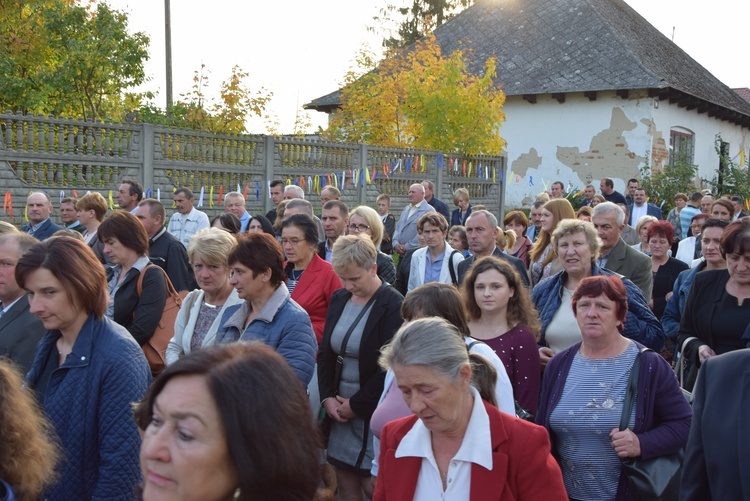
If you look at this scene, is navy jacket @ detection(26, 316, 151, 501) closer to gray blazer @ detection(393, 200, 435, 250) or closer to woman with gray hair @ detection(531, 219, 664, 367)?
woman with gray hair @ detection(531, 219, 664, 367)

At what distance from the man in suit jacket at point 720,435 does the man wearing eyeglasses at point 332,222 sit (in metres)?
5.40

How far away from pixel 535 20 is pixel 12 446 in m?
30.4

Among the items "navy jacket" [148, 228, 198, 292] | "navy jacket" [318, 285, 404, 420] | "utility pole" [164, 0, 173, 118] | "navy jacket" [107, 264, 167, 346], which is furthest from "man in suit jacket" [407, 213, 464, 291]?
"utility pole" [164, 0, 173, 118]

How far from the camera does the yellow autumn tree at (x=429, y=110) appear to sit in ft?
70.1

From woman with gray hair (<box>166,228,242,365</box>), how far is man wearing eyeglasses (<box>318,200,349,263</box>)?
256 cm

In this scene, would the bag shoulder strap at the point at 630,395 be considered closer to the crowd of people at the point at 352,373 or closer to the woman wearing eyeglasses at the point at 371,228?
the crowd of people at the point at 352,373

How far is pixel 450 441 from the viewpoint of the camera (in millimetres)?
2877

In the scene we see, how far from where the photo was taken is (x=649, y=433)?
375cm

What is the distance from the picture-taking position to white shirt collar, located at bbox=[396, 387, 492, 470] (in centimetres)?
273

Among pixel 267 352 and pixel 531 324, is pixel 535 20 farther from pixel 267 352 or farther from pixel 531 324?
pixel 267 352

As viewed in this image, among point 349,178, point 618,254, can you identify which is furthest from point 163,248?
point 349,178

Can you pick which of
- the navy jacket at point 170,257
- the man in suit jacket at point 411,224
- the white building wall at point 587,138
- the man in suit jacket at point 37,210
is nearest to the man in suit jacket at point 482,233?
the navy jacket at point 170,257

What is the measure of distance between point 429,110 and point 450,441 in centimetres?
1895

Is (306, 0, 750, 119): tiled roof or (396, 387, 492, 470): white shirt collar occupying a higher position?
(306, 0, 750, 119): tiled roof
